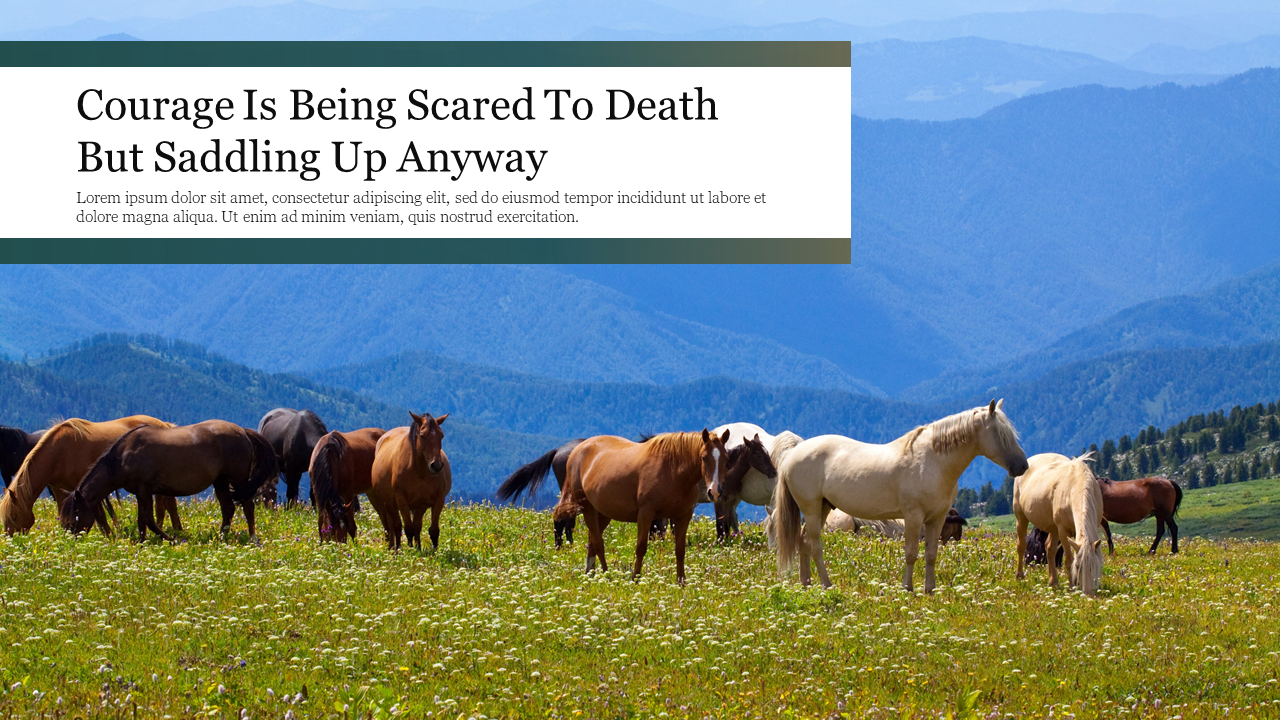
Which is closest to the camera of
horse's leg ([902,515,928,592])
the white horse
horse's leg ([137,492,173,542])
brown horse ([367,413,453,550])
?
horse's leg ([902,515,928,592])

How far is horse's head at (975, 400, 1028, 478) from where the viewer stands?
1995cm

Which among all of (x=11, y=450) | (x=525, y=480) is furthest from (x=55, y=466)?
(x=525, y=480)

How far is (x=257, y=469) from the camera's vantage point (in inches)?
961

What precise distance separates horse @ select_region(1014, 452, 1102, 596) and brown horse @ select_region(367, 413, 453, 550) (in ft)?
35.3

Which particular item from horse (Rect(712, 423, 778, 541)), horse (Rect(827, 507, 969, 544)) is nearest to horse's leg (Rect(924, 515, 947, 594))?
horse (Rect(712, 423, 778, 541))

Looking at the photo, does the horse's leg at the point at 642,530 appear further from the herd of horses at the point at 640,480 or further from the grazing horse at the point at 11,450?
the grazing horse at the point at 11,450

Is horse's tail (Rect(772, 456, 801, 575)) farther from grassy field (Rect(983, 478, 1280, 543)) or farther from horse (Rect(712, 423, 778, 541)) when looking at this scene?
grassy field (Rect(983, 478, 1280, 543))

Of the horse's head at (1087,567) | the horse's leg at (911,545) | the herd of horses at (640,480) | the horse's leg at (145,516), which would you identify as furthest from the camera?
the horse's leg at (145,516)

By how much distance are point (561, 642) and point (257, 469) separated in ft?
38.4

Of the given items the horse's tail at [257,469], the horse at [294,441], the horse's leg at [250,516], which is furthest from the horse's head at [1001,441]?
the horse at [294,441]

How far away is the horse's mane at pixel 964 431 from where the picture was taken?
20078 mm

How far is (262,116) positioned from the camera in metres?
35.7

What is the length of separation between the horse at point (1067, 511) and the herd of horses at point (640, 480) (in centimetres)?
3

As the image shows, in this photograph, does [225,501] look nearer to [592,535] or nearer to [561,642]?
[592,535]
